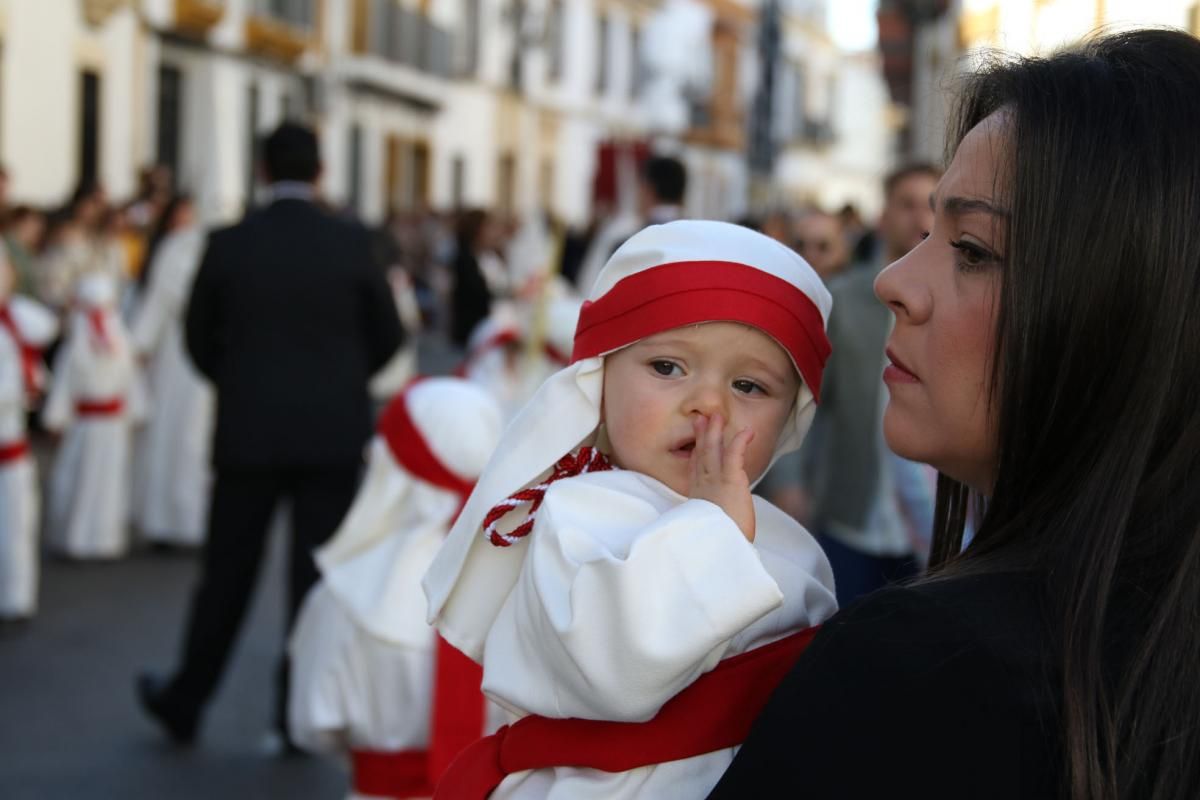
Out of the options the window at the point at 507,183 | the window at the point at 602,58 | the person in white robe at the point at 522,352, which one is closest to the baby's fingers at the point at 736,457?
the person in white robe at the point at 522,352

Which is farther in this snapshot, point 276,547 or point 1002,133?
point 276,547

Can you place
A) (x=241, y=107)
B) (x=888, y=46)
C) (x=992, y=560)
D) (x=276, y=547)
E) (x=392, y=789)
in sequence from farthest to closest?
(x=241, y=107), (x=888, y=46), (x=276, y=547), (x=392, y=789), (x=992, y=560)

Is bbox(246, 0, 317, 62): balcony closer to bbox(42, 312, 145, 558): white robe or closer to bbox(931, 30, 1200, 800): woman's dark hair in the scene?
bbox(42, 312, 145, 558): white robe

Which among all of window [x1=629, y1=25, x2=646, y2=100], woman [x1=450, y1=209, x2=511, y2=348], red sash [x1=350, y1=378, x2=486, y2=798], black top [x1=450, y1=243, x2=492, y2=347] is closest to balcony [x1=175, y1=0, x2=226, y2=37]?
woman [x1=450, y1=209, x2=511, y2=348]

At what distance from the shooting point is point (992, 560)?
1647 millimetres

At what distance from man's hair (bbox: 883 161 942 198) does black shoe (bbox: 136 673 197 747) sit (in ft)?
9.90

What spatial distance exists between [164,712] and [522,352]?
2.42m

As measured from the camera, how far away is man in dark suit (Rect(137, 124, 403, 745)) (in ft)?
20.0

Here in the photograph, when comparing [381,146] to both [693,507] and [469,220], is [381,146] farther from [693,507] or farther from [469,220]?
[693,507]

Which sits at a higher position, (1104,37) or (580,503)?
(1104,37)

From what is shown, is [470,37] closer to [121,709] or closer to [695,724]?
[121,709]

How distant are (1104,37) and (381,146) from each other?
3093 centimetres

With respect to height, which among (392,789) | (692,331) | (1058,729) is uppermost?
(692,331)

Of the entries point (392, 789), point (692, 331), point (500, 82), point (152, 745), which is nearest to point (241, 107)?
point (500, 82)
